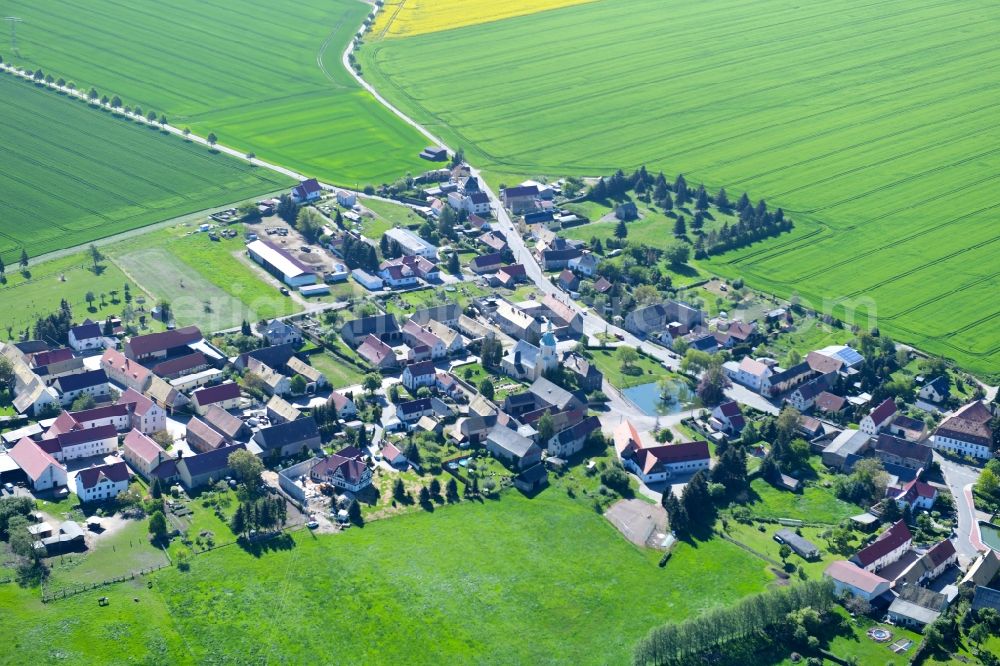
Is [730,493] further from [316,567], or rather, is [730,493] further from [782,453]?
[316,567]

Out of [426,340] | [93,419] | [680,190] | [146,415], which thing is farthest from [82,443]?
[680,190]

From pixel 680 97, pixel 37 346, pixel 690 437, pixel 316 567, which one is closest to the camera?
pixel 316 567

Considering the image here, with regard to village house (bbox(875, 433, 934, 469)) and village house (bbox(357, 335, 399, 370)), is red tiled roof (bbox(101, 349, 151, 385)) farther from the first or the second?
village house (bbox(875, 433, 934, 469))

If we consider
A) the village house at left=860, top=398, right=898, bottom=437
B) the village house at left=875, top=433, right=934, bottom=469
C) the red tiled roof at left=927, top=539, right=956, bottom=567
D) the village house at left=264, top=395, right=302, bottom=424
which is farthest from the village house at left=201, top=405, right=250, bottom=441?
the red tiled roof at left=927, top=539, right=956, bottom=567

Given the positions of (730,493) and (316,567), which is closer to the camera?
(316,567)

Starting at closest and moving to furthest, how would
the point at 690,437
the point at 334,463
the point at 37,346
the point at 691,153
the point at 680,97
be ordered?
the point at 334,463 → the point at 690,437 → the point at 37,346 → the point at 691,153 → the point at 680,97

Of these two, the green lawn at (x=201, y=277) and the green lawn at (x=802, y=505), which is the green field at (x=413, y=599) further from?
the green lawn at (x=201, y=277)

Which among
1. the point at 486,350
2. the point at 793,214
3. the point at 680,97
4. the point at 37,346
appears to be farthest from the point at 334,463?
the point at 680,97
